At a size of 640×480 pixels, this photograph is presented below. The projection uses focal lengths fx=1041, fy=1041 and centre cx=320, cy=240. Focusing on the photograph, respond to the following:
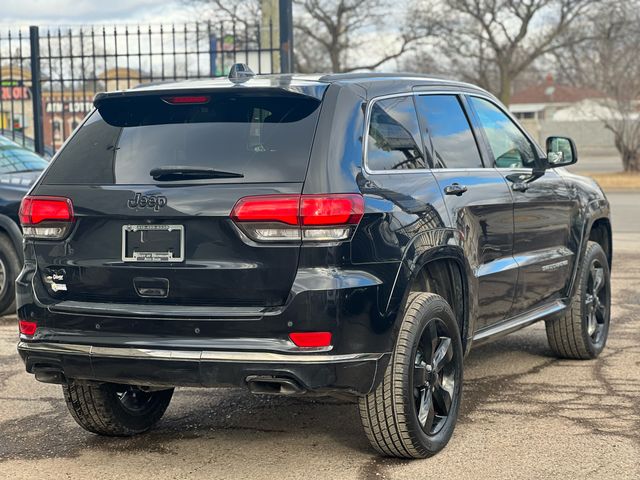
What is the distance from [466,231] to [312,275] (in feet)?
4.20

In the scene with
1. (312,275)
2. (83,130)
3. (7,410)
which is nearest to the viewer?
(312,275)

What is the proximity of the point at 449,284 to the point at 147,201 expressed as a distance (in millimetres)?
1617

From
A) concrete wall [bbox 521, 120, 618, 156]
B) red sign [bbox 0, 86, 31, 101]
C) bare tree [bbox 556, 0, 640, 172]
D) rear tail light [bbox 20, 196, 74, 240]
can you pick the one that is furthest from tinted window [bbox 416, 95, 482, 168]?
concrete wall [bbox 521, 120, 618, 156]

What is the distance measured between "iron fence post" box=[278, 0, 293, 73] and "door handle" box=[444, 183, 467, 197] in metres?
9.73

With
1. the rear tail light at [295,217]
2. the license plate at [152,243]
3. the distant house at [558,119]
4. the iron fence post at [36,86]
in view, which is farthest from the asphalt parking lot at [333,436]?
the distant house at [558,119]

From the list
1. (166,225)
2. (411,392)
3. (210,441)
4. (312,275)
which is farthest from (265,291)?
(210,441)

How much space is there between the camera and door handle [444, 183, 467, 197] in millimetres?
5059

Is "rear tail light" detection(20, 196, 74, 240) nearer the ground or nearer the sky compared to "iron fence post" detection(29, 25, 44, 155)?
nearer the ground

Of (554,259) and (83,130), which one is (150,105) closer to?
(83,130)

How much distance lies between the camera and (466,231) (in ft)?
16.9

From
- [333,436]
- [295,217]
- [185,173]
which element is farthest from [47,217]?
[333,436]

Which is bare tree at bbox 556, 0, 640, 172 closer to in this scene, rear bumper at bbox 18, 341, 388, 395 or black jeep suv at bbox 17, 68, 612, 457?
black jeep suv at bbox 17, 68, 612, 457

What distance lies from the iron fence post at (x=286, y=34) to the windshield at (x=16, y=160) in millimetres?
5271

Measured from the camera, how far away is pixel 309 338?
13.6 feet
